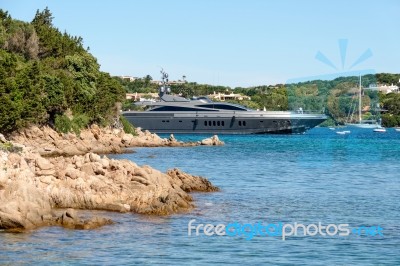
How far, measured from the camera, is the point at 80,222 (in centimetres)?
2492

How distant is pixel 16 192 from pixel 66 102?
48569mm

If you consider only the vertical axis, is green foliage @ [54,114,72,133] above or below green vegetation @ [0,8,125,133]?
below

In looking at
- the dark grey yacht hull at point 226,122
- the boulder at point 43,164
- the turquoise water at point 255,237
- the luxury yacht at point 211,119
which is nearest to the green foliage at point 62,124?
the turquoise water at point 255,237

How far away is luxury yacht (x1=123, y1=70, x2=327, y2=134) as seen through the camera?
411 ft

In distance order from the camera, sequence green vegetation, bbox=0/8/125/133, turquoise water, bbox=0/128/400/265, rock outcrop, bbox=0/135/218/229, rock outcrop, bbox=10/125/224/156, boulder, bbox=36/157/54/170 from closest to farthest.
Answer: turquoise water, bbox=0/128/400/265
rock outcrop, bbox=0/135/218/229
boulder, bbox=36/157/54/170
green vegetation, bbox=0/8/125/133
rock outcrop, bbox=10/125/224/156

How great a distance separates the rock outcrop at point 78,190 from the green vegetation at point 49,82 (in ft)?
74.2

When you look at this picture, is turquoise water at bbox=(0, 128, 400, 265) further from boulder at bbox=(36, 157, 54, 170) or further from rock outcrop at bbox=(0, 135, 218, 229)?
boulder at bbox=(36, 157, 54, 170)

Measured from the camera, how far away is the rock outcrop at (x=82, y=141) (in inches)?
2352

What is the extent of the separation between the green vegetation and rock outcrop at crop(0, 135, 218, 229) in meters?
22.6

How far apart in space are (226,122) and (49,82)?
62.8 meters

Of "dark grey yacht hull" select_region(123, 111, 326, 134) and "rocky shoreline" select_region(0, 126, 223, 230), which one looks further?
"dark grey yacht hull" select_region(123, 111, 326, 134)

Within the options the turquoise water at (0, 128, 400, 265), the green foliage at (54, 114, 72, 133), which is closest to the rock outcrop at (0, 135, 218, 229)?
the turquoise water at (0, 128, 400, 265)

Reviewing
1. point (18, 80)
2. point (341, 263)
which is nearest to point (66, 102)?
point (18, 80)

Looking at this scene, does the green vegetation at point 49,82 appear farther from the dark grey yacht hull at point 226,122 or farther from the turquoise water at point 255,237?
the dark grey yacht hull at point 226,122
